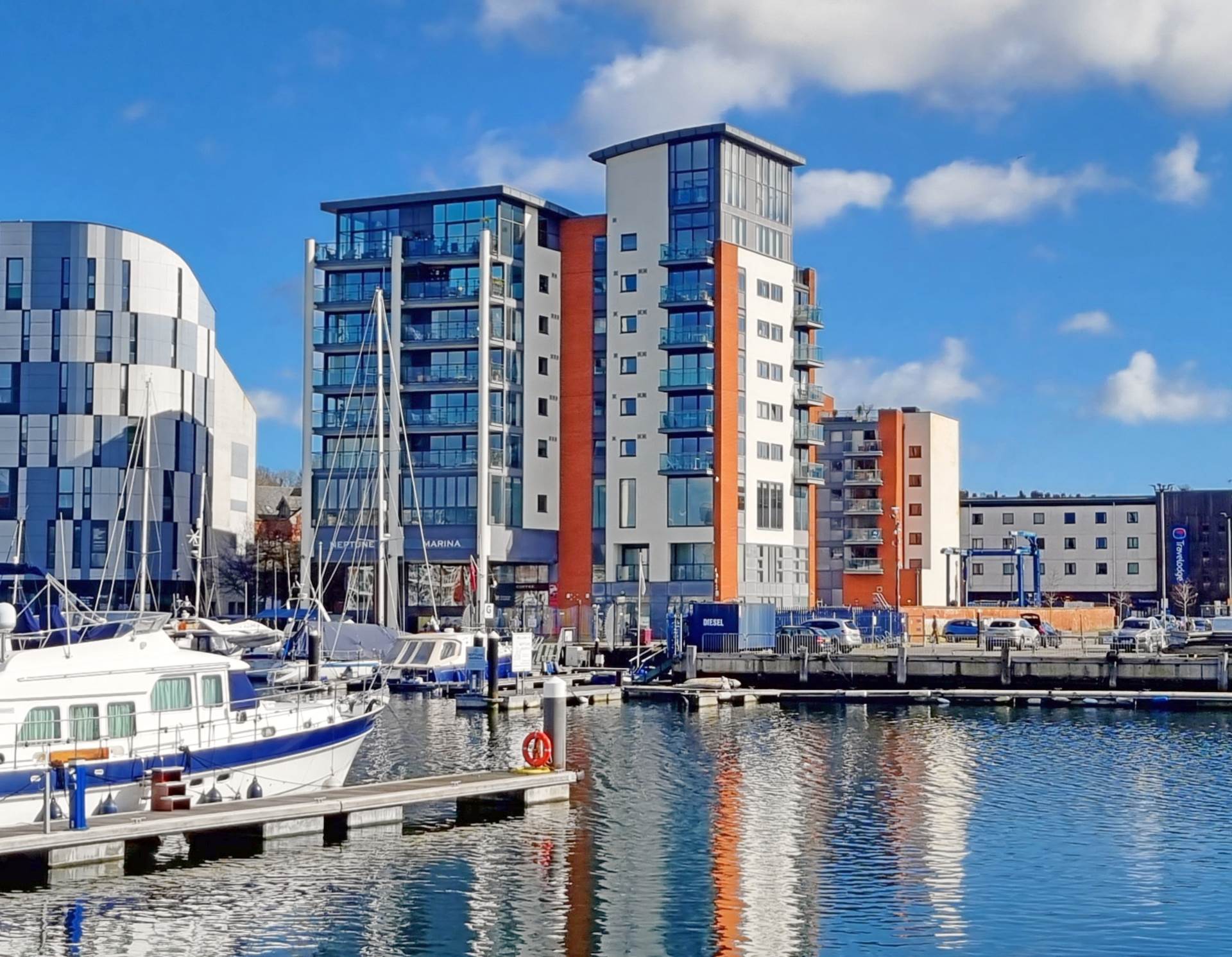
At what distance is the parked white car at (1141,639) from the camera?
93125 mm

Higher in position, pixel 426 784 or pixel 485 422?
pixel 485 422

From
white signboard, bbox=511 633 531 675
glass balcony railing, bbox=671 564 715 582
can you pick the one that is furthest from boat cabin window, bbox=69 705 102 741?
glass balcony railing, bbox=671 564 715 582

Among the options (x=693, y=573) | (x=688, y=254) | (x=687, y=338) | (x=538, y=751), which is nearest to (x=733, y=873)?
(x=538, y=751)

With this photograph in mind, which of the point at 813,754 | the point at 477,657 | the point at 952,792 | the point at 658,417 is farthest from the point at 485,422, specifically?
the point at 952,792

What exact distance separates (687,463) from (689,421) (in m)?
2.79

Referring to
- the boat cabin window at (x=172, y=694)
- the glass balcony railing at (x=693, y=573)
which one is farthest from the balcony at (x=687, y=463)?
the boat cabin window at (x=172, y=694)

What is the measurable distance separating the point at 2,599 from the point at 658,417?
45.2m

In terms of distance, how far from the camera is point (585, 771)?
50.5 meters

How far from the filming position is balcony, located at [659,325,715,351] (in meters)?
109

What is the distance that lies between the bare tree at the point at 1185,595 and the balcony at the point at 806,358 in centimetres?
6062

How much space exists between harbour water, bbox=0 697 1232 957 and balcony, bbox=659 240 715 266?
5790 centimetres

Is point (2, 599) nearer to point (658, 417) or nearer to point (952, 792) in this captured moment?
point (658, 417)

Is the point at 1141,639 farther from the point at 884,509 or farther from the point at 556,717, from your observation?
the point at 556,717

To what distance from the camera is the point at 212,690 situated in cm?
3947
